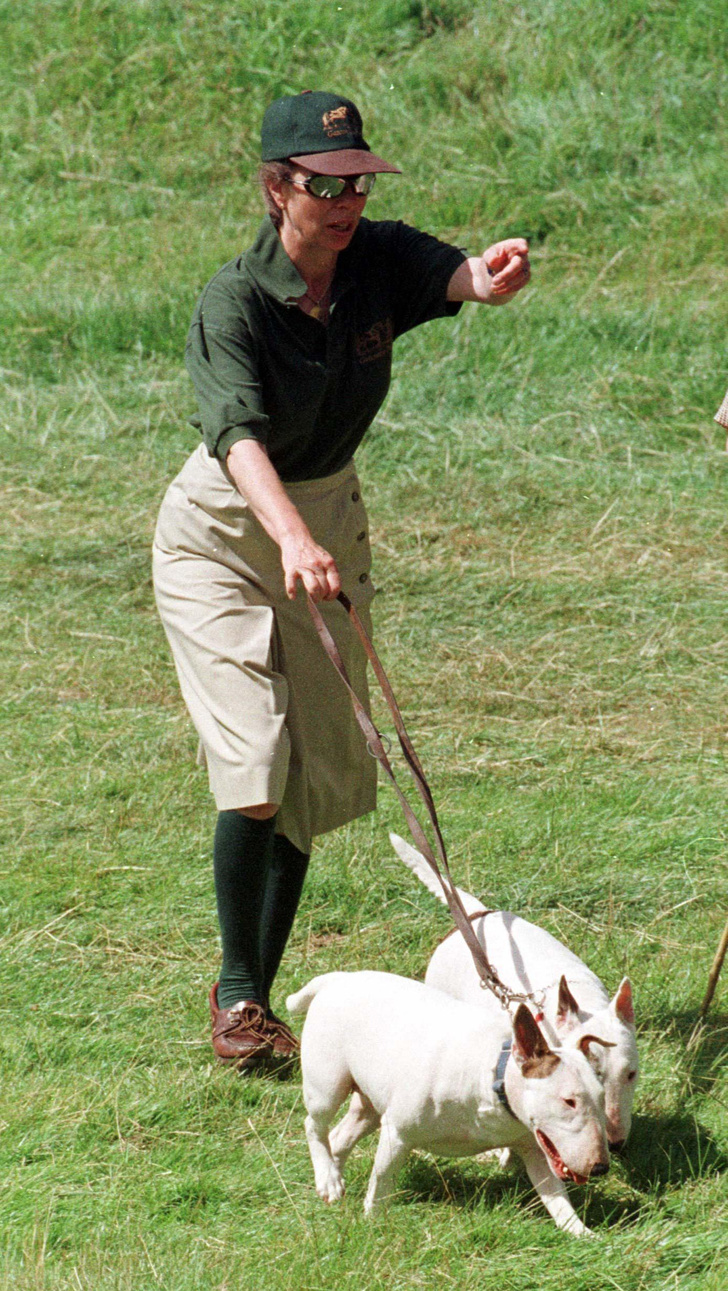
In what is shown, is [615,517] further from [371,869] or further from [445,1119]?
[445,1119]

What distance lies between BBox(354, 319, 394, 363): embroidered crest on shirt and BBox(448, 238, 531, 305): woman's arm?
0.18 meters

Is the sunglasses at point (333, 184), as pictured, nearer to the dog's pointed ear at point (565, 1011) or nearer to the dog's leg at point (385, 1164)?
the dog's pointed ear at point (565, 1011)

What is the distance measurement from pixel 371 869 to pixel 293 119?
2290 millimetres

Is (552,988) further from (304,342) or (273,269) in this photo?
(273,269)

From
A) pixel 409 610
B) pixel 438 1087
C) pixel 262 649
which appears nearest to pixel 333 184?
pixel 262 649

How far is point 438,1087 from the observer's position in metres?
2.96

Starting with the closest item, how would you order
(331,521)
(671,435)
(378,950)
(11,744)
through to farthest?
(331,521), (378,950), (11,744), (671,435)

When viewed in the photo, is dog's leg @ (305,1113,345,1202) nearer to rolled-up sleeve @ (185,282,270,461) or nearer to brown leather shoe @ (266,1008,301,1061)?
brown leather shoe @ (266,1008,301,1061)

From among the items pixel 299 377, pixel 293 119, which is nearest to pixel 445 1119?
pixel 299 377

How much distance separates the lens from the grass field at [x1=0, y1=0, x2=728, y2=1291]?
10.6 feet

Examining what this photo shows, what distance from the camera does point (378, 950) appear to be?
4.36m

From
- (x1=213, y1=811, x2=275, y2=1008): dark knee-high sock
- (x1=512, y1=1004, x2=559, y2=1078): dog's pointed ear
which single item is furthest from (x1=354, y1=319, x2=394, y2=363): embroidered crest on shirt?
(x1=512, y1=1004, x2=559, y2=1078): dog's pointed ear

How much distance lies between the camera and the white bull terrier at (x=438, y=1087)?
282 cm

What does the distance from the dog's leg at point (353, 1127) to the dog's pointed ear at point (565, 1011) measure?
462 millimetres
